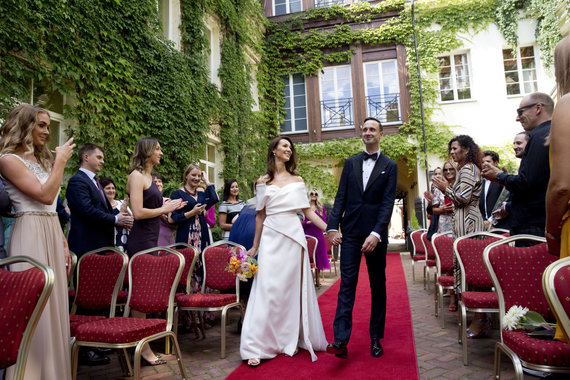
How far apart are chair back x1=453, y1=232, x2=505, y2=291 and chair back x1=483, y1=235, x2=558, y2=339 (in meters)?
1.07

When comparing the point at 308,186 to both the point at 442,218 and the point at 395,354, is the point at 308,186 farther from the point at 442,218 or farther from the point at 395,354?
the point at 395,354

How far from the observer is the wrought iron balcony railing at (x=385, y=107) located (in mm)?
14047

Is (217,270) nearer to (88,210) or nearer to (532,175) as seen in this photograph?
(88,210)

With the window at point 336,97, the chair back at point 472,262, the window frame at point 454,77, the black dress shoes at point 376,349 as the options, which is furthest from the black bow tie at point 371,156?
the window frame at point 454,77

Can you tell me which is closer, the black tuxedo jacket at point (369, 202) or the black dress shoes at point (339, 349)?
the black dress shoes at point (339, 349)

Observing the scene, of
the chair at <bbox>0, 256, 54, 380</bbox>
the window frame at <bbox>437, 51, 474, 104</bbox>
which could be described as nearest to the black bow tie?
the chair at <bbox>0, 256, 54, 380</bbox>

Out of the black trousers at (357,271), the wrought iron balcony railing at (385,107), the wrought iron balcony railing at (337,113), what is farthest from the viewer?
the wrought iron balcony railing at (337,113)

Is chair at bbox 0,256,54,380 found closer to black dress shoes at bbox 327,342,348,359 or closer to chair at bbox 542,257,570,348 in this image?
black dress shoes at bbox 327,342,348,359

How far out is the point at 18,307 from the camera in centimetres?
178

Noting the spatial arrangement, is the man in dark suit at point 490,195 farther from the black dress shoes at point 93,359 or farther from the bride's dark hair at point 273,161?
the black dress shoes at point 93,359

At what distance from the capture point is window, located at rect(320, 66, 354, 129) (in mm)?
14508

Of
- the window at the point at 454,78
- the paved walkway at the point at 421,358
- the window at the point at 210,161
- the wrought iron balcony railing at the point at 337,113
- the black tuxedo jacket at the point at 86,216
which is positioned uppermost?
the window at the point at 454,78

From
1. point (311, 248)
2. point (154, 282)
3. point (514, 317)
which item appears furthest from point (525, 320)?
point (311, 248)

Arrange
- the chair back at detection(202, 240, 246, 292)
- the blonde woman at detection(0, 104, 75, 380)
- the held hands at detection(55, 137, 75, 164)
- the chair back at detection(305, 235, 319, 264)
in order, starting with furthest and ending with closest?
the chair back at detection(305, 235, 319, 264) → the chair back at detection(202, 240, 246, 292) → the held hands at detection(55, 137, 75, 164) → the blonde woman at detection(0, 104, 75, 380)
